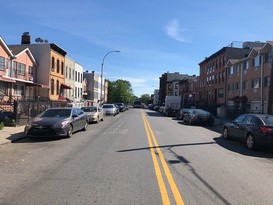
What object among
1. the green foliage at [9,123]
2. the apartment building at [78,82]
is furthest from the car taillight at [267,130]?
the apartment building at [78,82]

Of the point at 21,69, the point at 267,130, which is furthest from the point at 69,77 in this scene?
the point at 267,130

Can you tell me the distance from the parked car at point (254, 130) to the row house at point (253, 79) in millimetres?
22158

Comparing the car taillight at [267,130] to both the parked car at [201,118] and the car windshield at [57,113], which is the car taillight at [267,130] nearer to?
the car windshield at [57,113]

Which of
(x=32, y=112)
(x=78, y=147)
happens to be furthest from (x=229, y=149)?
(x=32, y=112)

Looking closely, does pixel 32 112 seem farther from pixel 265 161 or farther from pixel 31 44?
pixel 31 44

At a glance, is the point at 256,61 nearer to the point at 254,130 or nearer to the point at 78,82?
the point at 254,130

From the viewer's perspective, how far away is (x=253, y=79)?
1762 inches

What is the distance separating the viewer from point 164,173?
339 inches

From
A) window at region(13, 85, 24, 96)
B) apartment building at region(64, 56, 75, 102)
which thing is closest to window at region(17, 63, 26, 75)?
window at region(13, 85, 24, 96)

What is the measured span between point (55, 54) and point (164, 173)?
44746mm

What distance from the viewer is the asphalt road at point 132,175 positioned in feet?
21.2

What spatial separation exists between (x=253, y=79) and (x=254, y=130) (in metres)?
32.3

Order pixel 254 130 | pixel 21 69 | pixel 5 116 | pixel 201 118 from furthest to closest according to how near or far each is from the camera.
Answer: pixel 21 69 → pixel 201 118 → pixel 5 116 → pixel 254 130

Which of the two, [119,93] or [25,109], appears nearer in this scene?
[25,109]
